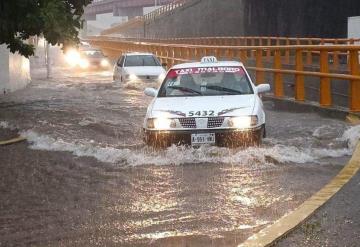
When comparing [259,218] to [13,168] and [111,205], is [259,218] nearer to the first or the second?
[111,205]

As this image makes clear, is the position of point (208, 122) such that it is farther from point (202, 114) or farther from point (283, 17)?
point (283, 17)

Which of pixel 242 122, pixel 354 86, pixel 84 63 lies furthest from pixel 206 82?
pixel 84 63

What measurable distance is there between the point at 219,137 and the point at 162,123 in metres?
0.84

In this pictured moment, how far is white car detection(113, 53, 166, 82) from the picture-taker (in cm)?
2256

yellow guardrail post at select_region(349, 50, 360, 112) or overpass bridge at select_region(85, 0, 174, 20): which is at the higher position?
overpass bridge at select_region(85, 0, 174, 20)

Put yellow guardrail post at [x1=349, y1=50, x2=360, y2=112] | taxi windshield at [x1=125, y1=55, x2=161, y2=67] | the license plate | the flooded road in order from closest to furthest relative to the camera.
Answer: the flooded road < the license plate < yellow guardrail post at [x1=349, y1=50, x2=360, y2=112] < taxi windshield at [x1=125, y1=55, x2=161, y2=67]

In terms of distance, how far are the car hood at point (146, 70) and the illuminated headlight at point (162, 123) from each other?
13.4 m

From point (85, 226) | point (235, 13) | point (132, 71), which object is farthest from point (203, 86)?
point (235, 13)

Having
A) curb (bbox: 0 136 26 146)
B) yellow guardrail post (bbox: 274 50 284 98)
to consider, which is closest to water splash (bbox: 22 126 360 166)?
curb (bbox: 0 136 26 146)

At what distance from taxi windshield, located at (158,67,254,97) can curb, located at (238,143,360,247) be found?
280 cm

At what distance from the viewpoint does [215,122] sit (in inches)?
353

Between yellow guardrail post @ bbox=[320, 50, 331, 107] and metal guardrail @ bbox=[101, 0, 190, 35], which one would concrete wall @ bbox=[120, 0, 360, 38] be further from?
yellow guardrail post @ bbox=[320, 50, 331, 107]

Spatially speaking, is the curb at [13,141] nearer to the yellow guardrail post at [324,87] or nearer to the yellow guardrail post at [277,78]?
the yellow guardrail post at [324,87]

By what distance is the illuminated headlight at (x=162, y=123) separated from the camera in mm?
9062
